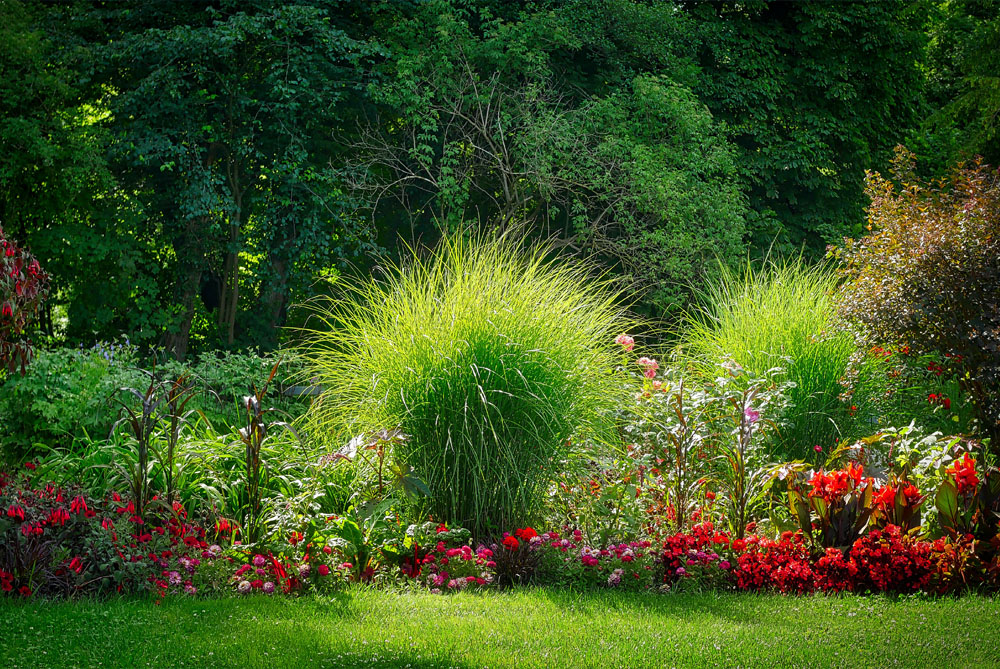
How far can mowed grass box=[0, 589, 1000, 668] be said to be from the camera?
3.33 meters

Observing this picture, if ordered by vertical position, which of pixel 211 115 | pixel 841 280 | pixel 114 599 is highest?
pixel 211 115

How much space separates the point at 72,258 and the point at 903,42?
12484 mm

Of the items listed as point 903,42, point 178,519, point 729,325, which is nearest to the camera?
point 178,519

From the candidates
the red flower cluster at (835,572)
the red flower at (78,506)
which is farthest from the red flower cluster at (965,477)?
the red flower at (78,506)

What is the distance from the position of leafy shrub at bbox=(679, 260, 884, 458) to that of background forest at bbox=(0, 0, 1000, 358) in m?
2.45

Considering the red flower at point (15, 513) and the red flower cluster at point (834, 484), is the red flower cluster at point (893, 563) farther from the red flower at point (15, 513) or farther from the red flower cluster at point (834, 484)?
the red flower at point (15, 513)

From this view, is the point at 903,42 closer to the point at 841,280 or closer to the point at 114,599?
the point at 841,280

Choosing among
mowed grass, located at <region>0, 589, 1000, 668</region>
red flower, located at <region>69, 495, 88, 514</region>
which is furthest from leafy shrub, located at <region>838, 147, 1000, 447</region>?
red flower, located at <region>69, 495, 88, 514</region>

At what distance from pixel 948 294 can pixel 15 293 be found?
4990mm

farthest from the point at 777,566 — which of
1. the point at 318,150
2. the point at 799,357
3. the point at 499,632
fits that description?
the point at 318,150

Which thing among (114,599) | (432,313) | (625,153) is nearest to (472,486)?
(432,313)

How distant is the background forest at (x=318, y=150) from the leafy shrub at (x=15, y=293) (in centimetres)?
504

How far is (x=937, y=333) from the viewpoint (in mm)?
5258

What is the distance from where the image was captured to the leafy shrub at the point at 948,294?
509cm
